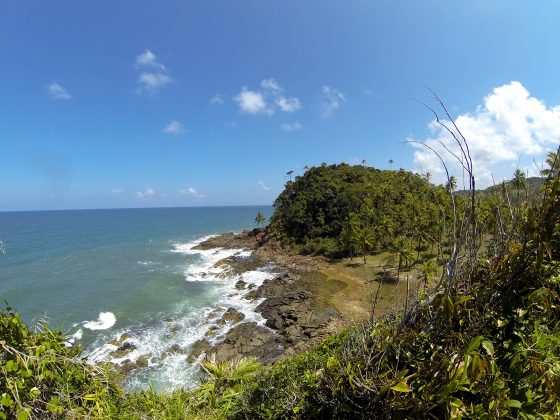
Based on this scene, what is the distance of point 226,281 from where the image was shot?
36812 mm

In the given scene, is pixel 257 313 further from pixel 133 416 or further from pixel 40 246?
pixel 40 246

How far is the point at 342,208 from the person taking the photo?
52.2 m

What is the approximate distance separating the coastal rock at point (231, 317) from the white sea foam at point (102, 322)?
343 inches

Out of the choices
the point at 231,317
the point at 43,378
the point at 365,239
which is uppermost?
the point at 43,378

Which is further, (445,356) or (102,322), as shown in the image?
(102,322)

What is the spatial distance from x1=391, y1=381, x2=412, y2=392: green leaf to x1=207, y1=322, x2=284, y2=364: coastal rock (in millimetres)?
17481

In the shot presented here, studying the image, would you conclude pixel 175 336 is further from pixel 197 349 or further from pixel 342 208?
pixel 342 208

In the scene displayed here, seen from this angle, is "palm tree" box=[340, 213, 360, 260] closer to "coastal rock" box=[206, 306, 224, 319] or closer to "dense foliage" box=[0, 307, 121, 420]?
"coastal rock" box=[206, 306, 224, 319]

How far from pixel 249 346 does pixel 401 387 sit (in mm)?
19897

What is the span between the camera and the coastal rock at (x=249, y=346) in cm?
1978

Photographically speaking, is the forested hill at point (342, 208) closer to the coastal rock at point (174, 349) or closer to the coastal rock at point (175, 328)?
the coastal rock at point (175, 328)

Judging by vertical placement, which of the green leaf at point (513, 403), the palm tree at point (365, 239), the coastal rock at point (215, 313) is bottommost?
the coastal rock at point (215, 313)

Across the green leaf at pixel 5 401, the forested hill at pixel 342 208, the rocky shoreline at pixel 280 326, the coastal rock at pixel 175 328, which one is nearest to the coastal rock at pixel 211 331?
the rocky shoreline at pixel 280 326

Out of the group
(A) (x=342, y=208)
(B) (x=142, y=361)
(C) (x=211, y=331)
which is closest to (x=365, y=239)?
(A) (x=342, y=208)
